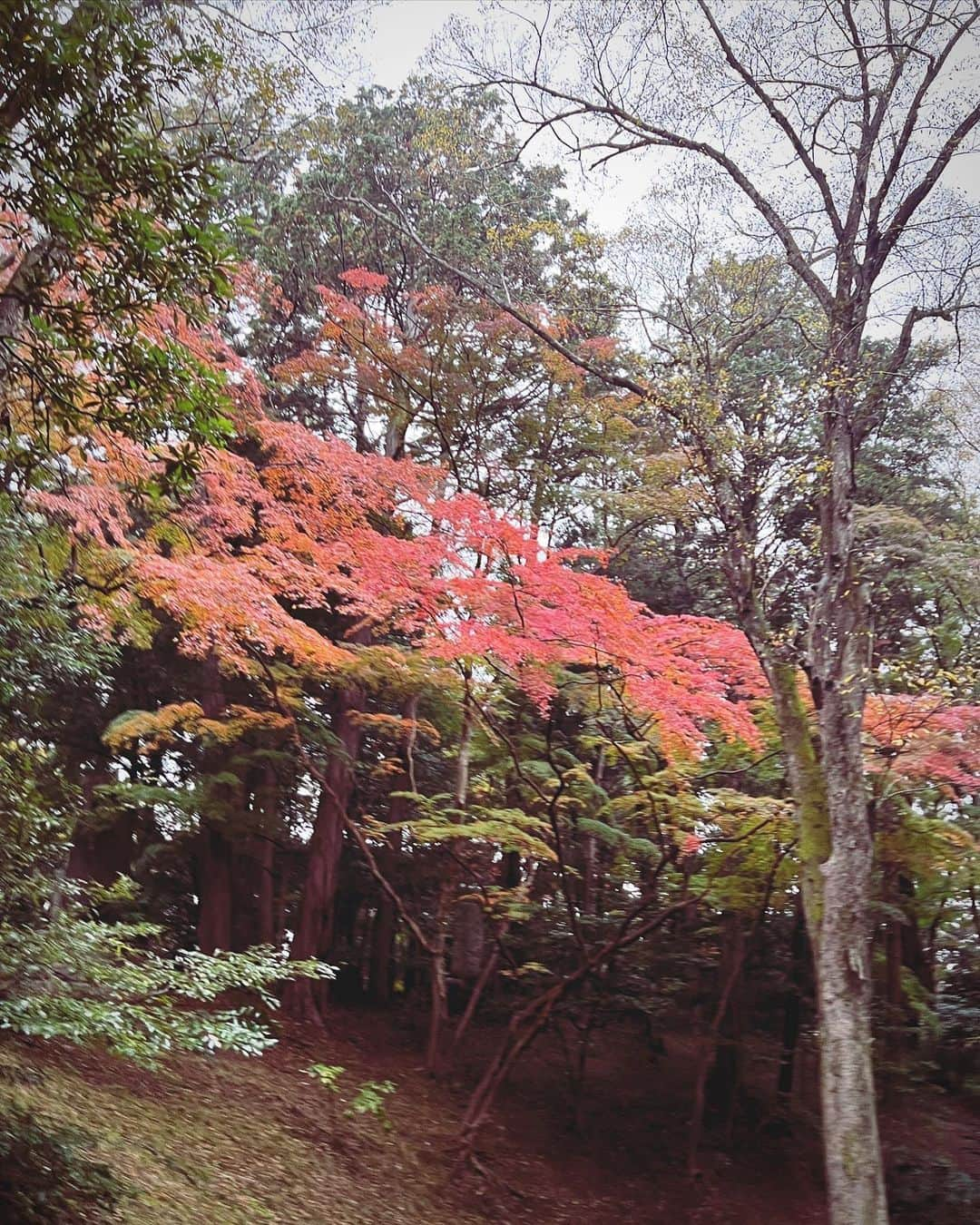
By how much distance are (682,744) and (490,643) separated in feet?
5.82

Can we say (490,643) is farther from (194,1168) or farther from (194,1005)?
(194,1005)

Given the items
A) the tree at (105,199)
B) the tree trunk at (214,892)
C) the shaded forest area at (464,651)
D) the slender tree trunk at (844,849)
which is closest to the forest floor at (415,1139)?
the shaded forest area at (464,651)

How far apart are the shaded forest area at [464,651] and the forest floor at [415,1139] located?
0.05 metres

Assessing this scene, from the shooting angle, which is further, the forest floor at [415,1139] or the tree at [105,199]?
the forest floor at [415,1139]

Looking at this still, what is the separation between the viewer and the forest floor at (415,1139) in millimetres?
4918

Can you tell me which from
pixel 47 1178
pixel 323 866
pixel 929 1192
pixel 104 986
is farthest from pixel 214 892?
pixel 929 1192

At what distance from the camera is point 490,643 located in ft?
21.5

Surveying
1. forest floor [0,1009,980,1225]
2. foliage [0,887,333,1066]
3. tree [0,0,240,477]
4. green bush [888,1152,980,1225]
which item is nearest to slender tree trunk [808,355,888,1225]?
green bush [888,1152,980,1225]

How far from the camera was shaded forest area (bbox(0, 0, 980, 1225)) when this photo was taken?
3.80 m

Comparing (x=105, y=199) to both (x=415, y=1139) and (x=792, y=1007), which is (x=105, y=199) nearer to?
(x=415, y=1139)

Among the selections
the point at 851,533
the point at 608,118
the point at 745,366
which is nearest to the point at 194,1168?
the point at 851,533

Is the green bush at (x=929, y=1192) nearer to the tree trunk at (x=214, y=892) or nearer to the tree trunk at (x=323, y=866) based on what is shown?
the tree trunk at (x=323, y=866)

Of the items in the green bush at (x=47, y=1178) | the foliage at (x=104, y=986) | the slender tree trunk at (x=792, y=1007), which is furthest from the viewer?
the slender tree trunk at (x=792, y=1007)

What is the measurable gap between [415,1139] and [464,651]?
402 centimetres
